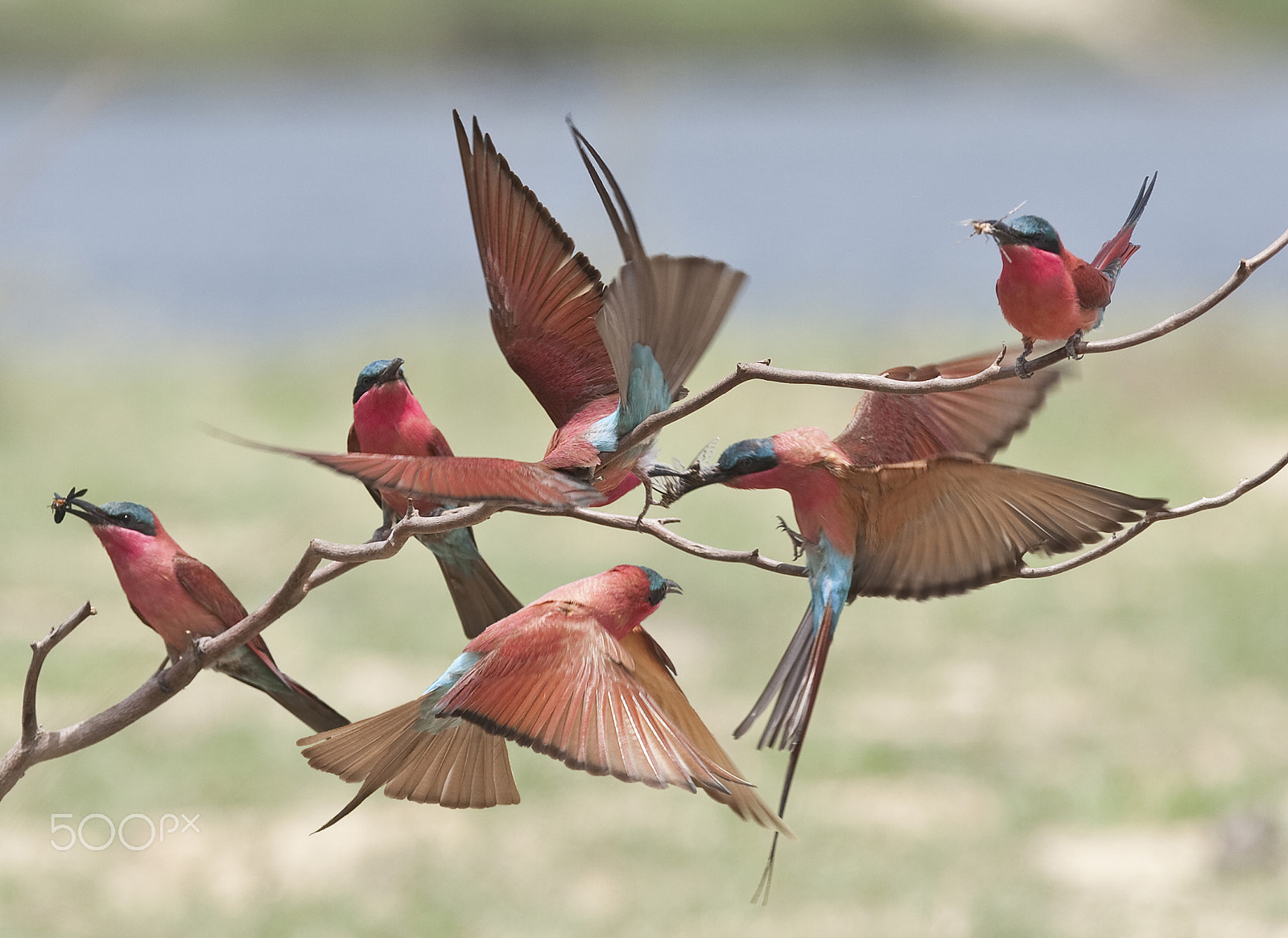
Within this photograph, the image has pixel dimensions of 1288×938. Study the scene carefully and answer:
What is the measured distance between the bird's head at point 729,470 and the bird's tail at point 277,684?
0.49 meters

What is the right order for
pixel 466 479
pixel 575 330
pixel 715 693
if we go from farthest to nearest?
pixel 715 693
pixel 575 330
pixel 466 479

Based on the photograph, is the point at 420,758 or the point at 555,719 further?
the point at 420,758

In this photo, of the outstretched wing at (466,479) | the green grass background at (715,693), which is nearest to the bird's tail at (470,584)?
the green grass background at (715,693)

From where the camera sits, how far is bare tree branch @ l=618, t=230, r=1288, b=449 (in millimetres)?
1252

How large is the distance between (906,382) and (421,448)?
0.65 metres

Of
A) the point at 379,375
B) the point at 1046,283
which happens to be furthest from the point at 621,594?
the point at 1046,283

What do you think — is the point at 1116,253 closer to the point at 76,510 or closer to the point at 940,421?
the point at 940,421

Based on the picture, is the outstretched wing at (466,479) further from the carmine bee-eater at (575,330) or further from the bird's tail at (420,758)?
the bird's tail at (420,758)

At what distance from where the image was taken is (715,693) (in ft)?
16.5

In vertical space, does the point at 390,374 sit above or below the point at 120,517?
above

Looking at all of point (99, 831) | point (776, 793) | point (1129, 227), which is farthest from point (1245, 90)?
point (1129, 227)

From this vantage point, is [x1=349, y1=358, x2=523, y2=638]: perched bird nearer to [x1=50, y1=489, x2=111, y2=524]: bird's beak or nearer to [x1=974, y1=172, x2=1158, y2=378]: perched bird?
[x1=50, y1=489, x2=111, y2=524]: bird's beak

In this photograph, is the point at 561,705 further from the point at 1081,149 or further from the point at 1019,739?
the point at 1081,149

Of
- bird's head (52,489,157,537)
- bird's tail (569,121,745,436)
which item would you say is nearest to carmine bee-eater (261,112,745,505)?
bird's tail (569,121,745,436)
